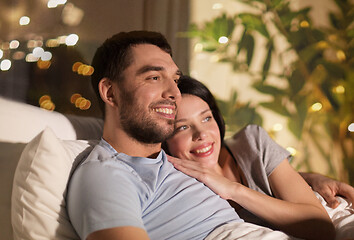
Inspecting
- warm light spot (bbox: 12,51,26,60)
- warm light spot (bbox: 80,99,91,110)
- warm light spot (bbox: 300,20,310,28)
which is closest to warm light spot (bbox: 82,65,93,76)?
warm light spot (bbox: 80,99,91,110)

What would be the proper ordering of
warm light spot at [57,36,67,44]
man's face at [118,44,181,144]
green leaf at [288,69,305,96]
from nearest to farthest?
man's face at [118,44,181,144] → warm light spot at [57,36,67,44] → green leaf at [288,69,305,96]

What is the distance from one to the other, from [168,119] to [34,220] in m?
0.49

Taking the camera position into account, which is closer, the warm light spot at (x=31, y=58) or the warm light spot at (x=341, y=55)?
the warm light spot at (x=31, y=58)

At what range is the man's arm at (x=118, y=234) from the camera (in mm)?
863

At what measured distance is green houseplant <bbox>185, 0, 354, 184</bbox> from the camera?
94.6 inches

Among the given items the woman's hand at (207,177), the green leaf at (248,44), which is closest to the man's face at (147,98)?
the woman's hand at (207,177)

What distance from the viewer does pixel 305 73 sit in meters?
2.59

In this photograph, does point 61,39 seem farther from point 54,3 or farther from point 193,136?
point 193,136

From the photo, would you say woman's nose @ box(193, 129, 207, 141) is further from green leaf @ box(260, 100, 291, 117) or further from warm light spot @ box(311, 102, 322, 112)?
warm light spot @ box(311, 102, 322, 112)

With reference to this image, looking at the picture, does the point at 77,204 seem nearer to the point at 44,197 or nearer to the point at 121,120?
the point at 44,197

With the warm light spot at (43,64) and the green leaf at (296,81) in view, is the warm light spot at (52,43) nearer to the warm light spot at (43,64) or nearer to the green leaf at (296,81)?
the warm light spot at (43,64)

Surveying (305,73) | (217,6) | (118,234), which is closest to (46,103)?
(118,234)

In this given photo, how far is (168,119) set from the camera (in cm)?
122

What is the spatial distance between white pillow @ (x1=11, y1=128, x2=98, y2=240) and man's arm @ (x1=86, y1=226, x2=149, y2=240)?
14 cm
